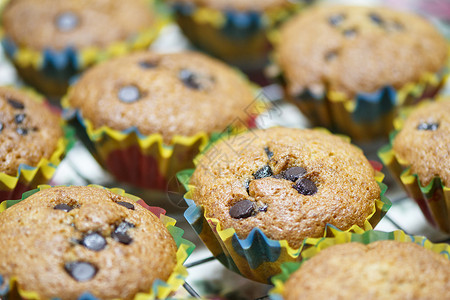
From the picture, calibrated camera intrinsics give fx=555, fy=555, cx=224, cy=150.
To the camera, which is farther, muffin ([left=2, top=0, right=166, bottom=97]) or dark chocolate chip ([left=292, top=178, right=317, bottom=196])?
muffin ([left=2, top=0, right=166, bottom=97])

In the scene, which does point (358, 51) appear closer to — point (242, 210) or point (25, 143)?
point (242, 210)

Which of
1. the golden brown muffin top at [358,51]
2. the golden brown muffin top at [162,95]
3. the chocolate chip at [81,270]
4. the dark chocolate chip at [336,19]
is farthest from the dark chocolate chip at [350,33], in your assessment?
the chocolate chip at [81,270]

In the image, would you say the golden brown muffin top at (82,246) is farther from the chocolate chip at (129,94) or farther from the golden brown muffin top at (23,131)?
the chocolate chip at (129,94)

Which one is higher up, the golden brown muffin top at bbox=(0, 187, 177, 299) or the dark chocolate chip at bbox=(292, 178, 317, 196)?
the golden brown muffin top at bbox=(0, 187, 177, 299)

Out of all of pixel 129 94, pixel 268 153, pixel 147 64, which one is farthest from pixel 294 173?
pixel 147 64

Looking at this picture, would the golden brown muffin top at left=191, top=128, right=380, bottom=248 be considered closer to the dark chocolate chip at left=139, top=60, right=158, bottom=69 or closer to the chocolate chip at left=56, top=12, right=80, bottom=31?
the dark chocolate chip at left=139, top=60, right=158, bottom=69

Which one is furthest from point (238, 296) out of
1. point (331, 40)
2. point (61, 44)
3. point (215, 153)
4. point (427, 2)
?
point (427, 2)

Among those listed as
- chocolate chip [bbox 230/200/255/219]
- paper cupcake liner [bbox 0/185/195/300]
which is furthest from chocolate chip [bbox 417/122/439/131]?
paper cupcake liner [bbox 0/185/195/300]

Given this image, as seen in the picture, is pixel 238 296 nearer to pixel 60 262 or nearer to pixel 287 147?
pixel 287 147
